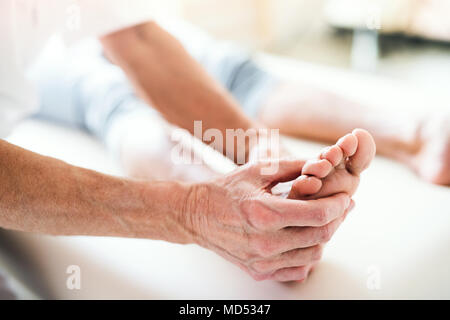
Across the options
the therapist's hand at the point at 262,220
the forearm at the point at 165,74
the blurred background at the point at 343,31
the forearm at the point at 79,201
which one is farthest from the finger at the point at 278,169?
the blurred background at the point at 343,31

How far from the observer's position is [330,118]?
3.22 ft

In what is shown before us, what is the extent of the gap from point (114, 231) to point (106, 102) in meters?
0.44

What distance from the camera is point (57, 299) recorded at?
0.82 metres

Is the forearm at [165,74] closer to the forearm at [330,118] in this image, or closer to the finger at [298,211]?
the forearm at [330,118]

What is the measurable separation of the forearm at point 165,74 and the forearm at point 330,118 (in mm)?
159

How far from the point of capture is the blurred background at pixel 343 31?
214 centimetres

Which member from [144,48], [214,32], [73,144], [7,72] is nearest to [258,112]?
[144,48]

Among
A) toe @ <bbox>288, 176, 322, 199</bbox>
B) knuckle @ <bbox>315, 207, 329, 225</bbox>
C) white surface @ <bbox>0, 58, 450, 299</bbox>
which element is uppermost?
toe @ <bbox>288, 176, 322, 199</bbox>

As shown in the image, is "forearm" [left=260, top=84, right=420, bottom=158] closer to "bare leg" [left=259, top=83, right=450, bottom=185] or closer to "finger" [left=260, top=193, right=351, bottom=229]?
"bare leg" [left=259, top=83, right=450, bottom=185]

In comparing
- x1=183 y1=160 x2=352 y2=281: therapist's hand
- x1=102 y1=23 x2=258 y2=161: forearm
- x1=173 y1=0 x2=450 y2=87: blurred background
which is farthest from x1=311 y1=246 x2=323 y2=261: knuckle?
x1=173 y1=0 x2=450 y2=87: blurred background

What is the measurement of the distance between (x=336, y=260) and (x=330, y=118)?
0.35 m

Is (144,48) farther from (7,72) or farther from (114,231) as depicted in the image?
(114,231)

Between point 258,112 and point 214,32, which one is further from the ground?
Answer: point 258,112

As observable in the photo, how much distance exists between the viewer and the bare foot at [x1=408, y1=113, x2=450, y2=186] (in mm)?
844
